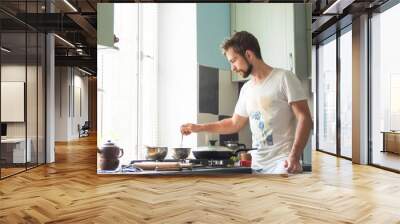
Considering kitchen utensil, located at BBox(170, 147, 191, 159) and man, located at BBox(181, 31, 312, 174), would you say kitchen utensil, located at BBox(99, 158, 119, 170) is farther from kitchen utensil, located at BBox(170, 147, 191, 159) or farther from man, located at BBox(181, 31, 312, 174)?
man, located at BBox(181, 31, 312, 174)

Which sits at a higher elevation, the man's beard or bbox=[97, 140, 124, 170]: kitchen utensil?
the man's beard

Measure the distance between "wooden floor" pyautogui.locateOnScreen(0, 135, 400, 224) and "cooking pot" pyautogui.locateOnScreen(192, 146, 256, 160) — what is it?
0.97ft

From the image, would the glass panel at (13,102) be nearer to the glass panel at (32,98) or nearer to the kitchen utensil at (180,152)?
the glass panel at (32,98)

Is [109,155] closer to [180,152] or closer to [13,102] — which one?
[180,152]

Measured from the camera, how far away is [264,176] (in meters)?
5.92

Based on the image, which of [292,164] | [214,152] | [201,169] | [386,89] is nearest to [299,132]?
[292,164]

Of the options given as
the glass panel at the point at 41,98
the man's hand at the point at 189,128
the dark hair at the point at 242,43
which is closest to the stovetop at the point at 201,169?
the man's hand at the point at 189,128

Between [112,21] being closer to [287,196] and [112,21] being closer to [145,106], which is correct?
[145,106]

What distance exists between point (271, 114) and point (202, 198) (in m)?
1.88

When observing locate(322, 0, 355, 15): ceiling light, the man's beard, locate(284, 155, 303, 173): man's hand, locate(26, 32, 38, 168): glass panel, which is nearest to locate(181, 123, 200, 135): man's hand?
the man's beard

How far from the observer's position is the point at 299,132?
5.77 meters

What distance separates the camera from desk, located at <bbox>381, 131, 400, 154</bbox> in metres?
6.41

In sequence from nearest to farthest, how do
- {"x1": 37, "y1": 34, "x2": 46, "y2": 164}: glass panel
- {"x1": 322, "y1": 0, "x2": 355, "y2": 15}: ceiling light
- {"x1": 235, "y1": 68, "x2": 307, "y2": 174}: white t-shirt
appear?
1. {"x1": 235, "y1": 68, "x2": 307, "y2": 174}: white t-shirt
2. {"x1": 322, "y1": 0, "x2": 355, "y2": 15}: ceiling light
3. {"x1": 37, "y1": 34, "x2": 46, "y2": 164}: glass panel

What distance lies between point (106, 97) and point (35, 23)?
6.94 ft
